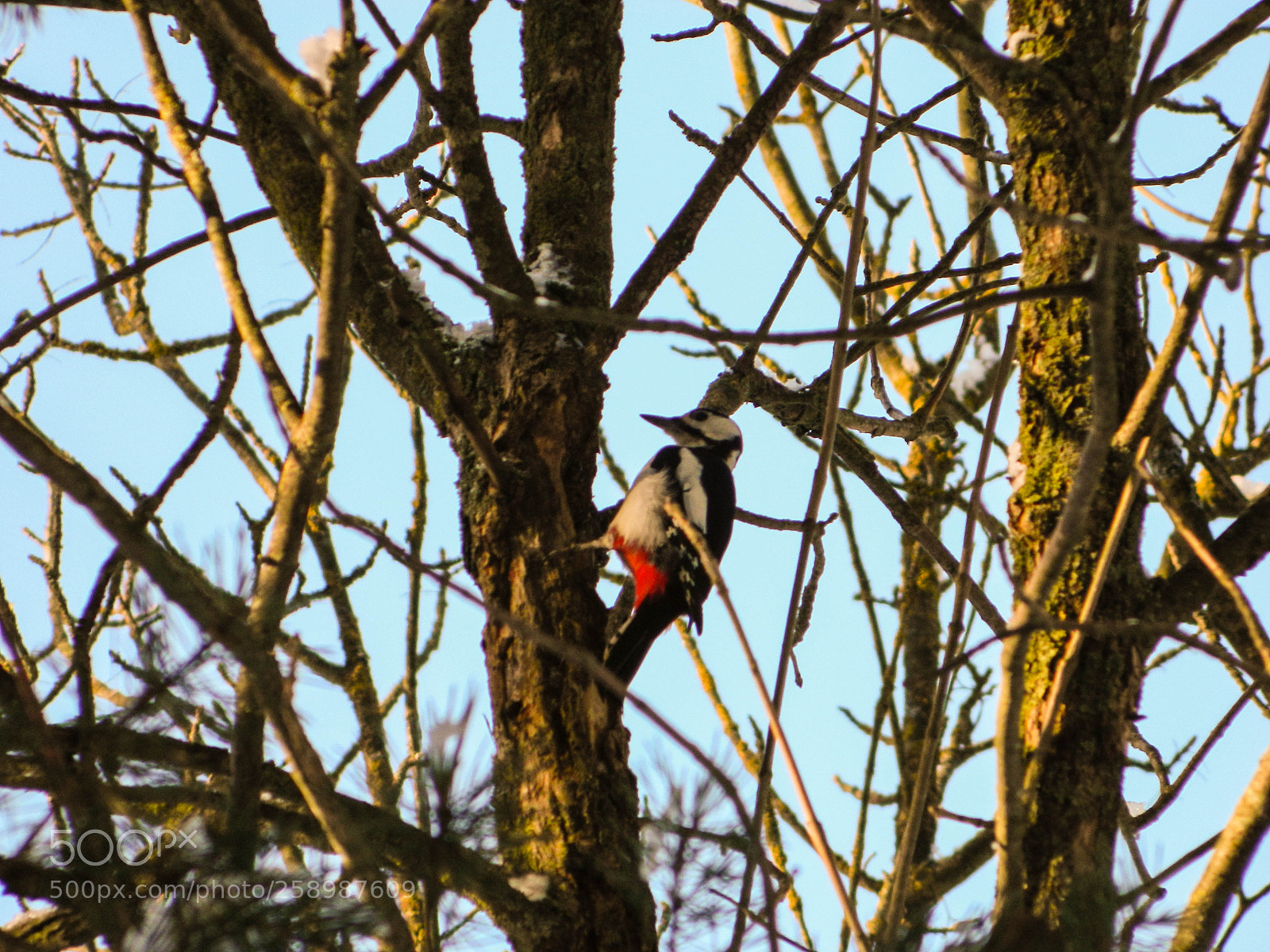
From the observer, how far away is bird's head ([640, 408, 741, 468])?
4.13m

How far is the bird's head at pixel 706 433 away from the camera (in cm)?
413

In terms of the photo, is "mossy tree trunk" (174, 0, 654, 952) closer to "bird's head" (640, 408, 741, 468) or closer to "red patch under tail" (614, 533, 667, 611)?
"red patch under tail" (614, 533, 667, 611)

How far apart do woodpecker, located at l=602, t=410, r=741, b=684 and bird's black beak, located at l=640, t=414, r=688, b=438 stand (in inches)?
4.0

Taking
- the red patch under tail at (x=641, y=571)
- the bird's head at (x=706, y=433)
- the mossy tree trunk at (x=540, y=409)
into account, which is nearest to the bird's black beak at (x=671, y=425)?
the bird's head at (x=706, y=433)

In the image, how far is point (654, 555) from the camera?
335 cm

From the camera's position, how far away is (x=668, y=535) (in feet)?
11.3

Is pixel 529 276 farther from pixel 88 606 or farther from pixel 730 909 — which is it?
pixel 730 909

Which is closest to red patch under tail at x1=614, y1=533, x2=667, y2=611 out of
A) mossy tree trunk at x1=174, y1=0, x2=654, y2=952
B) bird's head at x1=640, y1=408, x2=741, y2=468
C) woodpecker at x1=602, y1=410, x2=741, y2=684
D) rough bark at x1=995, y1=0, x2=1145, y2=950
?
woodpecker at x1=602, y1=410, x2=741, y2=684

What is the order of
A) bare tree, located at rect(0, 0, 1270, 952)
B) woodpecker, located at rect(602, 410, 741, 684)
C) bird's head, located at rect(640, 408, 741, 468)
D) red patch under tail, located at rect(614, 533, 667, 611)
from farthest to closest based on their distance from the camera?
1. bird's head, located at rect(640, 408, 741, 468)
2. red patch under tail, located at rect(614, 533, 667, 611)
3. woodpecker, located at rect(602, 410, 741, 684)
4. bare tree, located at rect(0, 0, 1270, 952)

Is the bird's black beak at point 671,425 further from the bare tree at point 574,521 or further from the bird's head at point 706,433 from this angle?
the bare tree at point 574,521

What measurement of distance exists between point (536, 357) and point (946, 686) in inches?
43.5

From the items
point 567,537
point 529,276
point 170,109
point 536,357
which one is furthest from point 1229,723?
point 170,109

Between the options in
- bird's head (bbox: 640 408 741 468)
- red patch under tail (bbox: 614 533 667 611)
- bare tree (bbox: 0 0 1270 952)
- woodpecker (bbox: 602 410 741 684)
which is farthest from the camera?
bird's head (bbox: 640 408 741 468)

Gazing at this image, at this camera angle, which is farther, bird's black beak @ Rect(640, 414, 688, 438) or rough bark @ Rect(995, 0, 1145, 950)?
bird's black beak @ Rect(640, 414, 688, 438)
